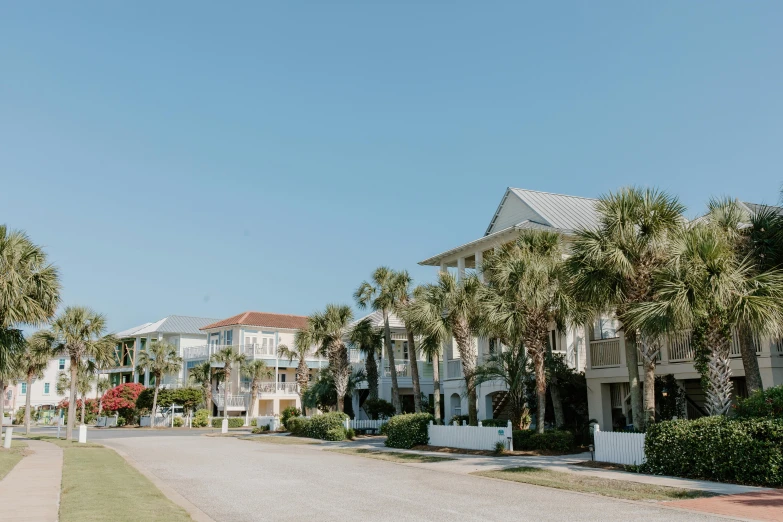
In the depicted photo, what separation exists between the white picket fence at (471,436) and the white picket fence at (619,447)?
181 inches

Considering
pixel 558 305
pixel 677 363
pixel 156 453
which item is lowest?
pixel 156 453

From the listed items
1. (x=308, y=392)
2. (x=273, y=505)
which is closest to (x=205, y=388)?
(x=308, y=392)

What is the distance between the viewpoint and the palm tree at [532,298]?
2133cm

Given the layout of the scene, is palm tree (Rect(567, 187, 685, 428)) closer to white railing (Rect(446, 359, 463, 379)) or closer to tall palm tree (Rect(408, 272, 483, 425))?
tall palm tree (Rect(408, 272, 483, 425))

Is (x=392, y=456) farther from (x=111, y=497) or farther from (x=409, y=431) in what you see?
(x=111, y=497)

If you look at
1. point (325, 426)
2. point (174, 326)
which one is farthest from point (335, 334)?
point (174, 326)

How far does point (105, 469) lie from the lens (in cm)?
1962

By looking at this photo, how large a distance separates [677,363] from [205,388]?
45.4 metres

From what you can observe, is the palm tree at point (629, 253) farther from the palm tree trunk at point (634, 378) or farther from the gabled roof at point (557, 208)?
the gabled roof at point (557, 208)

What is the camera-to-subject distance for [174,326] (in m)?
75.9

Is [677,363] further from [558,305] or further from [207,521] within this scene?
[207,521]

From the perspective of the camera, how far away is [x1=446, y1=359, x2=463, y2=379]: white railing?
3297 centimetres

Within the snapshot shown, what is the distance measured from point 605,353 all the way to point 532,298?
5354mm

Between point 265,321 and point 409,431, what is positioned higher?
point 265,321
